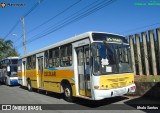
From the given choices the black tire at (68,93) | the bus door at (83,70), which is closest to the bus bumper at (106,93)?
the bus door at (83,70)

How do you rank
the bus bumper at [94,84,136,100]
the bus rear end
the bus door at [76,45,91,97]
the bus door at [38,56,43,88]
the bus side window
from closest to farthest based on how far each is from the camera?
the bus bumper at [94,84,136,100]
the bus rear end
the bus door at [76,45,91,97]
the bus side window
the bus door at [38,56,43,88]

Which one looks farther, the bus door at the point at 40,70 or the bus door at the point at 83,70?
the bus door at the point at 40,70

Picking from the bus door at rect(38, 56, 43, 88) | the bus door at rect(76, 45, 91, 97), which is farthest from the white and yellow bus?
the bus door at rect(38, 56, 43, 88)

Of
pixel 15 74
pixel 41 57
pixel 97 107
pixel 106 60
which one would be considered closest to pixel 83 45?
pixel 106 60

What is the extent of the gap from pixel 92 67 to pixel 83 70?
1.09m

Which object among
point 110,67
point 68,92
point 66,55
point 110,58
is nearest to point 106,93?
point 110,67

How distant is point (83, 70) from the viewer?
1128 centimetres

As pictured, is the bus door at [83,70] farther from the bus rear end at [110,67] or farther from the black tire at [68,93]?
the black tire at [68,93]

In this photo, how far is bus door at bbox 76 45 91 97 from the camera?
10898 millimetres

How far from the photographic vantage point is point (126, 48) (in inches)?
461

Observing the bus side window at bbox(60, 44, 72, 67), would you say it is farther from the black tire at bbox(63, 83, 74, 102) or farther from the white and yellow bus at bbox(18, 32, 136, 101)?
the black tire at bbox(63, 83, 74, 102)

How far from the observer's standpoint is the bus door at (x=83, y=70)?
35.8 feet

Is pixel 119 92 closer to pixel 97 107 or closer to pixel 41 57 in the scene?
pixel 97 107

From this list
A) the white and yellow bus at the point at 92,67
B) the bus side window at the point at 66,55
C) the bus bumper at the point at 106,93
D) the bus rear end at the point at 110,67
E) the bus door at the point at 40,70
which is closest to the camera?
the bus bumper at the point at 106,93
